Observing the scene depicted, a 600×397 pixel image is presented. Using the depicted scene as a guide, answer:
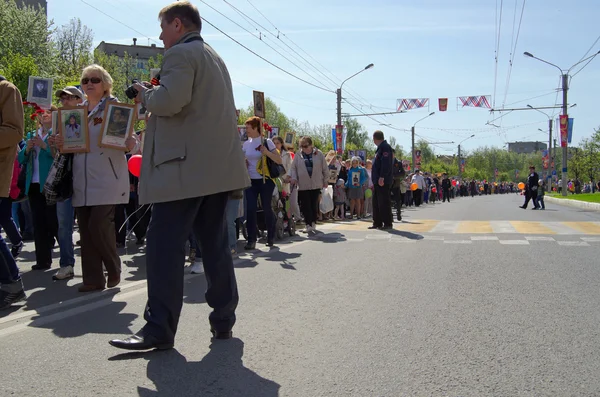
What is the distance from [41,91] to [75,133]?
2.09 m

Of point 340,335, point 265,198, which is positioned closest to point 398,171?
point 265,198

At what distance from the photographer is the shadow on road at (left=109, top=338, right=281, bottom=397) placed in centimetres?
315

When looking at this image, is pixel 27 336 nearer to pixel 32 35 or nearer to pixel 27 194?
pixel 27 194

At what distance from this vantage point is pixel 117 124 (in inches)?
228

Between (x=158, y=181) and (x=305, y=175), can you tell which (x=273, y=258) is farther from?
(x=158, y=181)

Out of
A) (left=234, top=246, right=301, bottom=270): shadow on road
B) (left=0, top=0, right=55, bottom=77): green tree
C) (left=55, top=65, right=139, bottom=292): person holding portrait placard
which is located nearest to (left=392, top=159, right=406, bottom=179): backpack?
(left=234, top=246, right=301, bottom=270): shadow on road

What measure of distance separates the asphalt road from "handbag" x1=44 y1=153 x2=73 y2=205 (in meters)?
0.90

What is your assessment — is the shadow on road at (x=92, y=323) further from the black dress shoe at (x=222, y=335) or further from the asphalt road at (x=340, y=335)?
the black dress shoe at (x=222, y=335)

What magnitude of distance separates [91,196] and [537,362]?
4034mm

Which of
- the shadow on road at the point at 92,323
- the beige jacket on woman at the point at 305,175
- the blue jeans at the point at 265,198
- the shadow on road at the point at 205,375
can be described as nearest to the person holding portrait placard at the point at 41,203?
the shadow on road at the point at 92,323

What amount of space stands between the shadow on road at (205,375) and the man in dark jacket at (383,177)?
9.40 m

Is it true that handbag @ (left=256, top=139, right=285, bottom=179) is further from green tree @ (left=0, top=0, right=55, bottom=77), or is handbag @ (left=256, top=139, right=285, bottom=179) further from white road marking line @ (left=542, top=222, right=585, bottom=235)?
green tree @ (left=0, top=0, right=55, bottom=77)

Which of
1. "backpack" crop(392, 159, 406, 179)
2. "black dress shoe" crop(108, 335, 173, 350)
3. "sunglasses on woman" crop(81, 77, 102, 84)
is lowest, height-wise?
"black dress shoe" crop(108, 335, 173, 350)

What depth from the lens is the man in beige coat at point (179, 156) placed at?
12.4 ft
